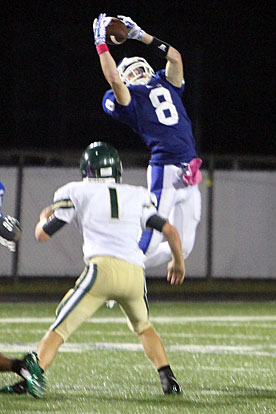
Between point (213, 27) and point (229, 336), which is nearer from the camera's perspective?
point (229, 336)

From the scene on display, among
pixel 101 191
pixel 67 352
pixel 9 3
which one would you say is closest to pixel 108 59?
pixel 101 191

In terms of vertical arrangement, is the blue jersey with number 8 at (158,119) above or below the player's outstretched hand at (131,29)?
below

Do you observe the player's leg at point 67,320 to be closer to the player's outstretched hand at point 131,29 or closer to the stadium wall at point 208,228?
the player's outstretched hand at point 131,29

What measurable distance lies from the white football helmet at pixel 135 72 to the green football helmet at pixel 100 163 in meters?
1.72

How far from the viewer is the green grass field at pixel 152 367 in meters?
5.12

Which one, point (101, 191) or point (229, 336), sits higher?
point (101, 191)

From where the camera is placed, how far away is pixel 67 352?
7.27 meters

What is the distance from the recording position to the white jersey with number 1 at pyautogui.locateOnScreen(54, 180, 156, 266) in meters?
5.29

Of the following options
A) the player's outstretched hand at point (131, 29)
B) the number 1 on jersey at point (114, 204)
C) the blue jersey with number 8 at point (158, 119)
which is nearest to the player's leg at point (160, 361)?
the number 1 on jersey at point (114, 204)

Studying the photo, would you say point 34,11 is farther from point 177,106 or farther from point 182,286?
point 177,106

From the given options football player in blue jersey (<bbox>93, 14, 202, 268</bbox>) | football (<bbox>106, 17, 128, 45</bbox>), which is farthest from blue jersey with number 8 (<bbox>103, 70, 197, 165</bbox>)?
football (<bbox>106, 17, 128, 45</bbox>)

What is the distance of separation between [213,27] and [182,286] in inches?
462

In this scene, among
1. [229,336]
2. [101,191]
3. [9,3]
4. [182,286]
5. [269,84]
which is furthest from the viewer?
[269,84]

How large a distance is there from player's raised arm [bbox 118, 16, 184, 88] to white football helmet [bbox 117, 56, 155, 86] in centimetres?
14
